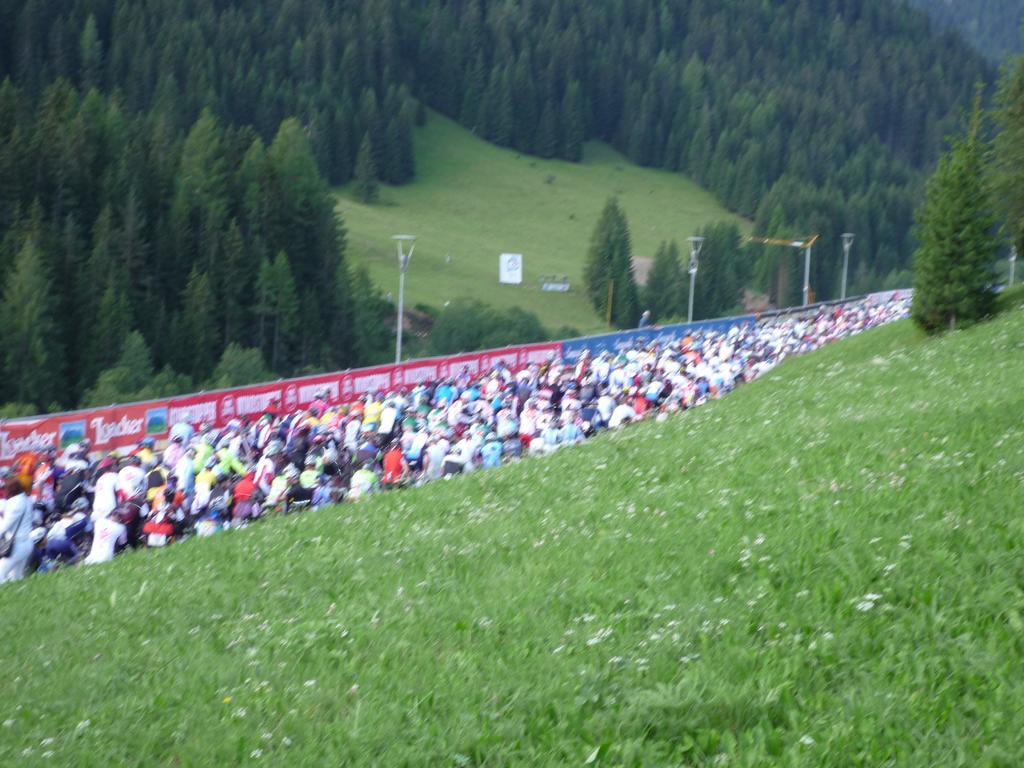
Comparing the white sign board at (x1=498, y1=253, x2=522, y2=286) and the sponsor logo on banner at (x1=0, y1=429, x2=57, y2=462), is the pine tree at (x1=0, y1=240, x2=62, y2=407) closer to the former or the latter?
the sponsor logo on banner at (x1=0, y1=429, x2=57, y2=462)

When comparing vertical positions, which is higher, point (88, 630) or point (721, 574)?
point (721, 574)

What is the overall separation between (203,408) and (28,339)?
90.2 feet

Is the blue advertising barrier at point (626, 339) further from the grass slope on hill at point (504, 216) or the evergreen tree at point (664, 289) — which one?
the evergreen tree at point (664, 289)

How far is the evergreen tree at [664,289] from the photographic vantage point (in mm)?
103438

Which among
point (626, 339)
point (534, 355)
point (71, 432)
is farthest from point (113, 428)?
point (626, 339)

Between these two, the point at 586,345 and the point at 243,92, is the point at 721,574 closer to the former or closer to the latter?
the point at 586,345

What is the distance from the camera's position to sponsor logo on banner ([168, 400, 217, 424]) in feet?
88.1

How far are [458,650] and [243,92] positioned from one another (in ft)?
425

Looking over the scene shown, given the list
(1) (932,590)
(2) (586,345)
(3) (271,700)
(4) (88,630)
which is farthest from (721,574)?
(2) (586,345)

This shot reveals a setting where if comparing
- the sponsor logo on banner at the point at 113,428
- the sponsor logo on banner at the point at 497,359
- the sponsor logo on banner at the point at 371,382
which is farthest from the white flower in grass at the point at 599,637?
the sponsor logo on banner at the point at 497,359

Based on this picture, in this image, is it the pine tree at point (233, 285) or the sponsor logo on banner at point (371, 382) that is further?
the pine tree at point (233, 285)

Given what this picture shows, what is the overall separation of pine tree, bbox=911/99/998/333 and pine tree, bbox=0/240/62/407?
37.4m

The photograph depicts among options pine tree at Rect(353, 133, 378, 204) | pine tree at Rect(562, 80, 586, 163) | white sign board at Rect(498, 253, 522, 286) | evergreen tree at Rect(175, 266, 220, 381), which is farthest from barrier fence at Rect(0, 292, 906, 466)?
pine tree at Rect(562, 80, 586, 163)

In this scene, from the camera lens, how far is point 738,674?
6.14 metres
